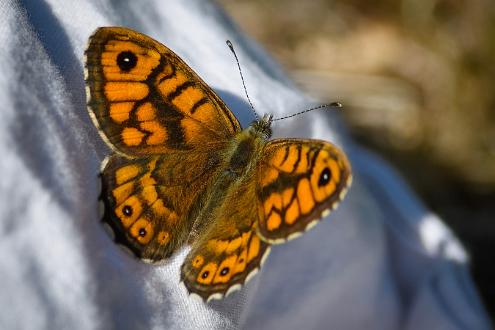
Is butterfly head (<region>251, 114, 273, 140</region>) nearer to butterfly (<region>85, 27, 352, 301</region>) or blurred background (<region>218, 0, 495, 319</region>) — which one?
butterfly (<region>85, 27, 352, 301</region>)

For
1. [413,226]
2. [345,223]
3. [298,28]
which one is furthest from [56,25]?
[298,28]

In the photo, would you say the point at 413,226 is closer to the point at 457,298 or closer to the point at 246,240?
the point at 457,298

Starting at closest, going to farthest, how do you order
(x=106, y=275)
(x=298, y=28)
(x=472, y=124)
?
(x=106, y=275), (x=472, y=124), (x=298, y=28)

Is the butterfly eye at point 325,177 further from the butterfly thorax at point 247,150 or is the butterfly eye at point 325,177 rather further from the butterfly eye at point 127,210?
the butterfly eye at point 127,210

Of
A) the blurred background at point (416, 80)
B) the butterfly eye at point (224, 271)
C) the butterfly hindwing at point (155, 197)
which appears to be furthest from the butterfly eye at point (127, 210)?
the blurred background at point (416, 80)

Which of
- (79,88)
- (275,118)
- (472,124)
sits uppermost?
(472,124)
